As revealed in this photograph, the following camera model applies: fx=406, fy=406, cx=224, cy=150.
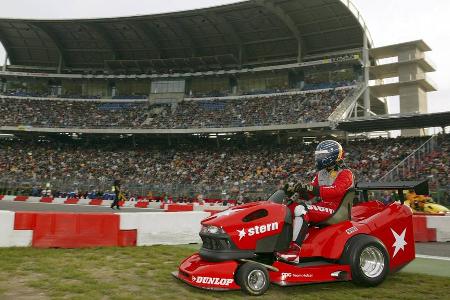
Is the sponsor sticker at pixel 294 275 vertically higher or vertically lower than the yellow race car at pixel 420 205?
lower

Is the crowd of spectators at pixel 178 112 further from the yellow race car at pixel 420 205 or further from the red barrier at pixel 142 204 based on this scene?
the yellow race car at pixel 420 205

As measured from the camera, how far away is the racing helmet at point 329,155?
5.38 meters

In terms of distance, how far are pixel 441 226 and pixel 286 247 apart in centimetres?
630

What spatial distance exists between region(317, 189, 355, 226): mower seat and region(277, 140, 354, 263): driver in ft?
0.15

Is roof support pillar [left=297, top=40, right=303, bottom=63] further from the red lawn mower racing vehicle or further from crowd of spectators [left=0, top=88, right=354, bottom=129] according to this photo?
the red lawn mower racing vehicle

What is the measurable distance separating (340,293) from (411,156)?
76.6 feet

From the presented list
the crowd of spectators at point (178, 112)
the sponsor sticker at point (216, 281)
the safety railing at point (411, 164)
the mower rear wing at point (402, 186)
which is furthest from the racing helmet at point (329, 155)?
the crowd of spectators at point (178, 112)

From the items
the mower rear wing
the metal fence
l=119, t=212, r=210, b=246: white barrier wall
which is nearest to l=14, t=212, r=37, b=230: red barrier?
l=119, t=212, r=210, b=246: white barrier wall

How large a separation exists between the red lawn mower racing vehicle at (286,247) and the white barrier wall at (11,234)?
3.72 metres

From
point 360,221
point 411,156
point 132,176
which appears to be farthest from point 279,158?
point 360,221

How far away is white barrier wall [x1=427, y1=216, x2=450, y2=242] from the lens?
935cm

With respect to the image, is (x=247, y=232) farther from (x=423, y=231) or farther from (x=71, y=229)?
(x=423, y=231)

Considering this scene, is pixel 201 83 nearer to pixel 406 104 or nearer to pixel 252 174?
pixel 252 174

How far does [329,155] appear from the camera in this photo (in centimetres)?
539
